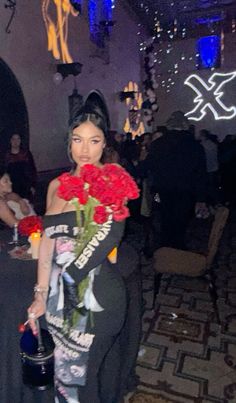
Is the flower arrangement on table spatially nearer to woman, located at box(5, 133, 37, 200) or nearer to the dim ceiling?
woman, located at box(5, 133, 37, 200)

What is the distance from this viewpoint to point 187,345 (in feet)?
8.44

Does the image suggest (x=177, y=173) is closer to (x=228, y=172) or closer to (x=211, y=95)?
(x=228, y=172)

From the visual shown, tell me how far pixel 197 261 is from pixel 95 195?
6.40 ft

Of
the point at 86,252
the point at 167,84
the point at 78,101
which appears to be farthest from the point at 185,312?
the point at 167,84

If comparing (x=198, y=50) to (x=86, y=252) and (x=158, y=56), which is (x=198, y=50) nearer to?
(x=158, y=56)

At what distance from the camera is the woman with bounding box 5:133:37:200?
4.14 meters

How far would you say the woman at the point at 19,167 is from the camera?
414cm

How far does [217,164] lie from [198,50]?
19.5 ft

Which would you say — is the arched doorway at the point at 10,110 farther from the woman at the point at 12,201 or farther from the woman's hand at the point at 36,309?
the woman's hand at the point at 36,309

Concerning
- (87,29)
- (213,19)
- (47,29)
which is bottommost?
(47,29)

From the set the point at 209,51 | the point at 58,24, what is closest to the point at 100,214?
the point at 58,24

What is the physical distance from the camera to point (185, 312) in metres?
3.08

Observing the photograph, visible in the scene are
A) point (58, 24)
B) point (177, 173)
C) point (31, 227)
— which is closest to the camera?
point (31, 227)

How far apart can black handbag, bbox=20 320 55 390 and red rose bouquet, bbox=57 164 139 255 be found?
16.2 inches
